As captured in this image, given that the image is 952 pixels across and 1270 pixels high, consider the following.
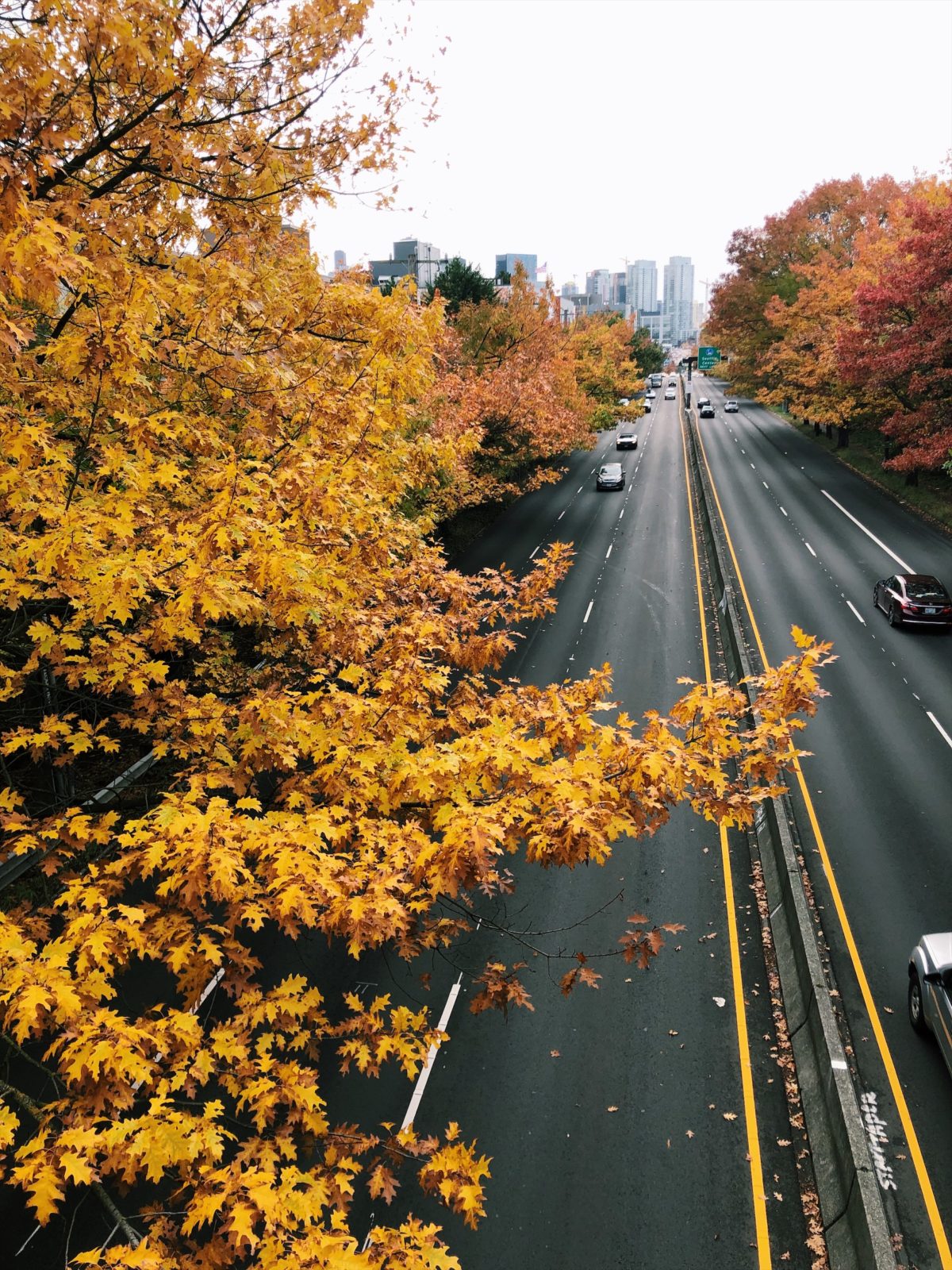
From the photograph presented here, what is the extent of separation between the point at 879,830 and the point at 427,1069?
932 centimetres

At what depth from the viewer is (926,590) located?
2291 cm

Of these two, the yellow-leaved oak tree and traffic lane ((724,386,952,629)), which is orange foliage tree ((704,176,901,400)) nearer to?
traffic lane ((724,386,952,629))

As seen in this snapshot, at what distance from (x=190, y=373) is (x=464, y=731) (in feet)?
14.6

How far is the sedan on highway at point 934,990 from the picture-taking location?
8781mm

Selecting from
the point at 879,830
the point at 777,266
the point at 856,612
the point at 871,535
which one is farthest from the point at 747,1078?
the point at 777,266

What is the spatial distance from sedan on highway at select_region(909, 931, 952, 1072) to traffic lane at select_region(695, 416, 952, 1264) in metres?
0.39

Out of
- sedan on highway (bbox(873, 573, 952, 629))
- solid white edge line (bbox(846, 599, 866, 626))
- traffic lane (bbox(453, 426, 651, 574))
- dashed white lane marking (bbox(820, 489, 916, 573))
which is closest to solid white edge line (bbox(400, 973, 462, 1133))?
traffic lane (bbox(453, 426, 651, 574))

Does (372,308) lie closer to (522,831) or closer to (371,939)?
(522,831)

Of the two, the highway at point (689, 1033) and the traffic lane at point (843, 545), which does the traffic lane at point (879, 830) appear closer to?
the highway at point (689, 1033)

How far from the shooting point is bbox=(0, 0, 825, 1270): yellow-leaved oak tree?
14.5ft

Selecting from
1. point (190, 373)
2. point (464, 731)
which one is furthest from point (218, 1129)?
point (190, 373)

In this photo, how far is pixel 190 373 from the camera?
739 centimetres

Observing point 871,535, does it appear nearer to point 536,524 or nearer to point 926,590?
point 926,590

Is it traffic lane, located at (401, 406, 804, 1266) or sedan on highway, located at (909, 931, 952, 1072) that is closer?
traffic lane, located at (401, 406, 804, 1266)
